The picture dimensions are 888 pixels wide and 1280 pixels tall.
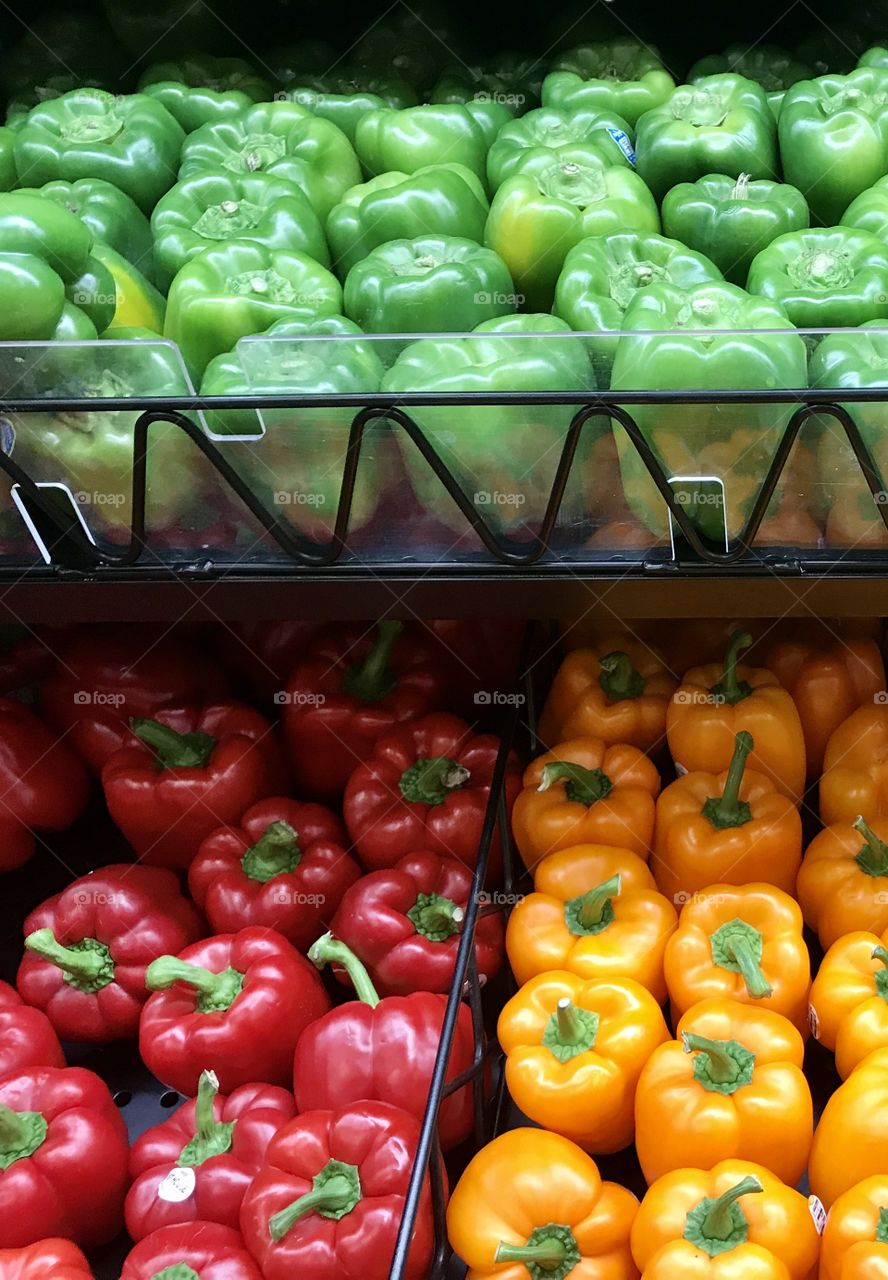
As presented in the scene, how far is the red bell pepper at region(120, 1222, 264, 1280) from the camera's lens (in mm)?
1008

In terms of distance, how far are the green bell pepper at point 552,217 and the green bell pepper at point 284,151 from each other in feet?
0.95

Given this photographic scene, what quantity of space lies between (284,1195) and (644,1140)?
313 mm

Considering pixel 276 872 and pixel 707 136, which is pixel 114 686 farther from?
pixel 707 136

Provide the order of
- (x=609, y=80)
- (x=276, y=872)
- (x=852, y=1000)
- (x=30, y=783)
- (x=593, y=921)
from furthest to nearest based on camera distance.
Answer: (x=609, y=80)
(x=30, y=783)
(x=276, y=872)
(x=593, y=921)
(x=852, y=1000)

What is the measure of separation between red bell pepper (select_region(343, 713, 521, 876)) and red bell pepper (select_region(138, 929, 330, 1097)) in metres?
0.19

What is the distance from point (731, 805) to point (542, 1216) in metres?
0.46

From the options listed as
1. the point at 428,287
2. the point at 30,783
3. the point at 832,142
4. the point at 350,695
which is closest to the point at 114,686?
the point at 30,783

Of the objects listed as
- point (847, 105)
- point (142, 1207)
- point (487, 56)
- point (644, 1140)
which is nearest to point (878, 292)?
point (847, 105)

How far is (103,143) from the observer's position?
1.58m

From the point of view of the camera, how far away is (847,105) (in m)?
1.45

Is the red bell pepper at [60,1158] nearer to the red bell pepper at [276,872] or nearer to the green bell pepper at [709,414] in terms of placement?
the red bell pepper at [276,872]

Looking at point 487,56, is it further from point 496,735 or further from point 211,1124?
point 211,1124

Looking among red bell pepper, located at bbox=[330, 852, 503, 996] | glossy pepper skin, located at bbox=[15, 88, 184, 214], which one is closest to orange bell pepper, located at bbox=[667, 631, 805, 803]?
red bell pepper, located at bbox=[330, 852, 503, 996]

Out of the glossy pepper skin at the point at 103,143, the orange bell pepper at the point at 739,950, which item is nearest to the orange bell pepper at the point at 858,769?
the orange bell pepper at the point at 739,950
